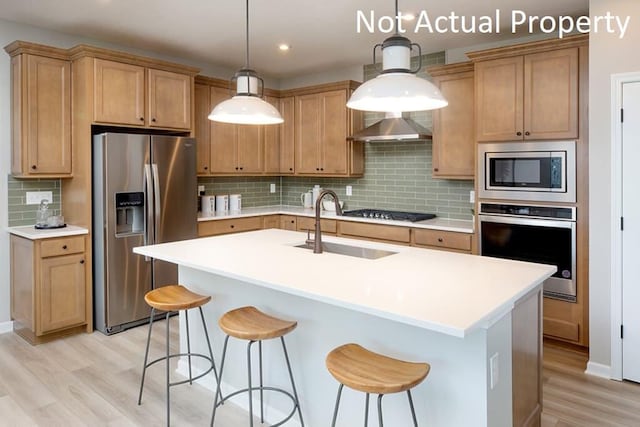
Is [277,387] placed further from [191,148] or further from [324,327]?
[191,148]

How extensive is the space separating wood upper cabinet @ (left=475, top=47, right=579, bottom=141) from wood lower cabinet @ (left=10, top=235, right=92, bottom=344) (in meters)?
3.56

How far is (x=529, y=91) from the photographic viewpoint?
3.64 meters

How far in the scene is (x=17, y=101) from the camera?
381cm

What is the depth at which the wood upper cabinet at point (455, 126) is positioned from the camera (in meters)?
4.21

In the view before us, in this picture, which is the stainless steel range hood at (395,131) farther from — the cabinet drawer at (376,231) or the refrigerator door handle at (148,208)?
the refrigerator door handle at (148,208)

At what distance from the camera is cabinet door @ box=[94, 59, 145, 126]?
388 centimetres

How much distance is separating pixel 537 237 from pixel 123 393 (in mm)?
3178

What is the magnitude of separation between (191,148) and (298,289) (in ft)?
9.43

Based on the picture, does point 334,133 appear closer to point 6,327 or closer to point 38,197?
point 38,197

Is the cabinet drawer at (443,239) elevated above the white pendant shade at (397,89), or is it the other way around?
the white pendant shade at (397,89)

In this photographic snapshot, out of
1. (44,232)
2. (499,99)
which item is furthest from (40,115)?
(499,99)

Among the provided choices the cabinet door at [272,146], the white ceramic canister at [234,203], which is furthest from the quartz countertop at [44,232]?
the cabinet door at [272,146]

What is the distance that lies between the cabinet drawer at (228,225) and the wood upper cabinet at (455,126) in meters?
2.09

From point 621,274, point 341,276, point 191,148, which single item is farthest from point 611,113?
point 191,148
